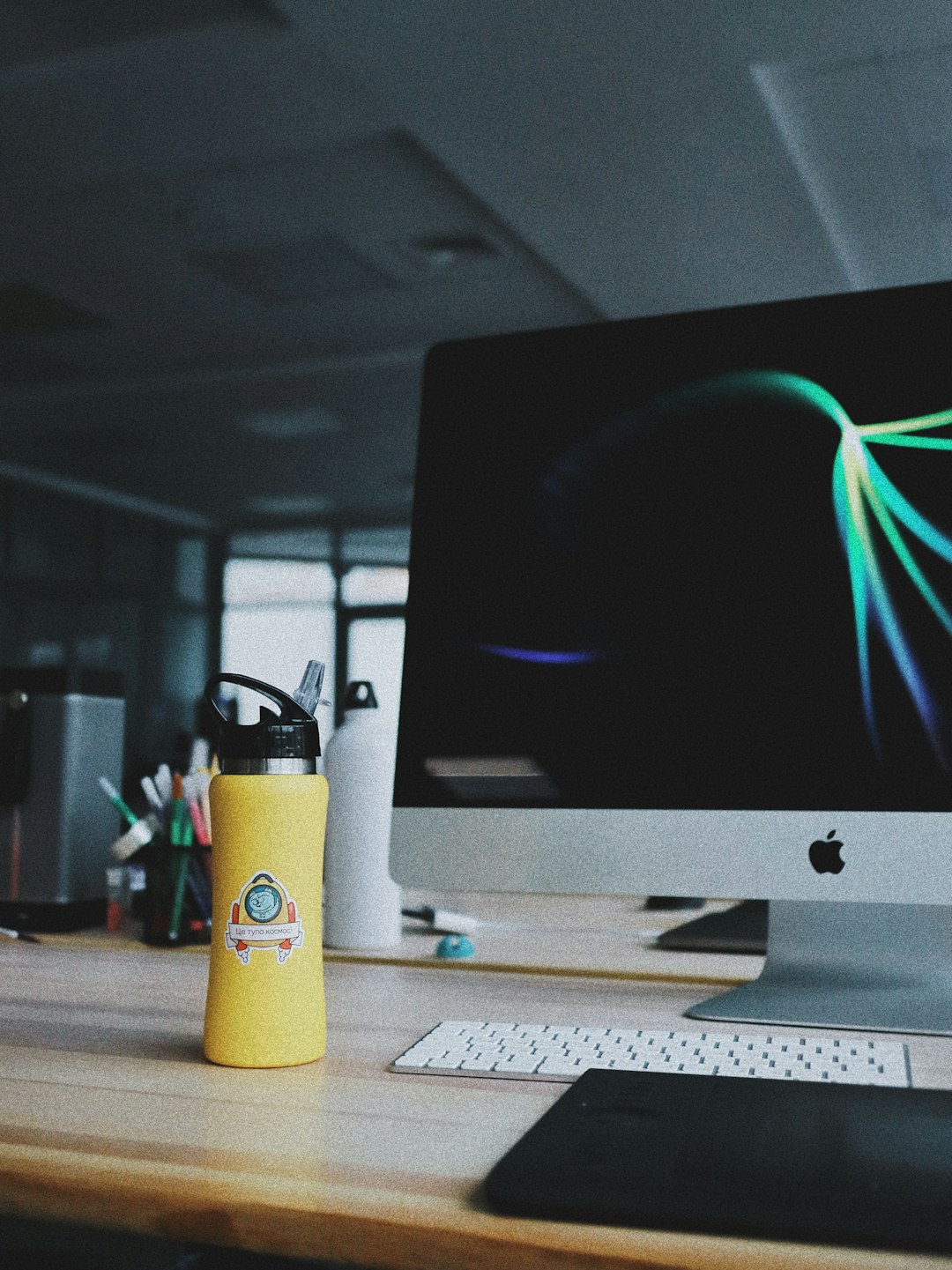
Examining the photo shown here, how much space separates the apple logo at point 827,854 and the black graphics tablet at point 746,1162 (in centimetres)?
25

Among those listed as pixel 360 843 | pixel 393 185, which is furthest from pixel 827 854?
pixel 393 185

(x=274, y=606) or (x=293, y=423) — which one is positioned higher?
(x=293, y=423)

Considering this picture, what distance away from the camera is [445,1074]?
628 millimetres

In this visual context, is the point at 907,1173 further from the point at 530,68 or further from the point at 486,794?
the point at 530,68

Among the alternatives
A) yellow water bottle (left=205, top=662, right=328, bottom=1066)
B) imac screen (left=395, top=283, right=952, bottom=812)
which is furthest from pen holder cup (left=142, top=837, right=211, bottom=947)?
yellow water bottle (left=205, top=662, right=328, bottom=1066)

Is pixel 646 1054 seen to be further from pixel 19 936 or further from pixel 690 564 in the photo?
pixel 19 936

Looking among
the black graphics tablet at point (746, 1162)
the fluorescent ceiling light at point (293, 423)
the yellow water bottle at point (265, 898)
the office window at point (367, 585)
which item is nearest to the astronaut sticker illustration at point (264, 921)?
the yellow water bottle at point (265, 898)

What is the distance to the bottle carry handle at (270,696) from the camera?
0.68 meters

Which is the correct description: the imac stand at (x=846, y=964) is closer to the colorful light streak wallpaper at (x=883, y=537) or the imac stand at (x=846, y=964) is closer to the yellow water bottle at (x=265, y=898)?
the colorful light streak wallpaper at (x=883, y=537)

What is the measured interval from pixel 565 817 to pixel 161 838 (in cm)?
47

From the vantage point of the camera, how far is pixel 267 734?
68 centimetres

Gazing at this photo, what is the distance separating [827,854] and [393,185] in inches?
139

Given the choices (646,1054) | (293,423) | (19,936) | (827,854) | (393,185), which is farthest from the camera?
(293,423)

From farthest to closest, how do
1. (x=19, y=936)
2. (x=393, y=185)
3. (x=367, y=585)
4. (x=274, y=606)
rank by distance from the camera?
(x=274, y=606) < (x=367, y=585) < (x=393, y=185) < (x=19, y=936)
